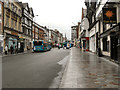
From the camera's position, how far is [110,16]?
12109 mm

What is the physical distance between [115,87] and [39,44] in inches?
1122

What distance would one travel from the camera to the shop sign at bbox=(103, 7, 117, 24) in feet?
38.9

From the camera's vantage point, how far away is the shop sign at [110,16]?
38.9 ft

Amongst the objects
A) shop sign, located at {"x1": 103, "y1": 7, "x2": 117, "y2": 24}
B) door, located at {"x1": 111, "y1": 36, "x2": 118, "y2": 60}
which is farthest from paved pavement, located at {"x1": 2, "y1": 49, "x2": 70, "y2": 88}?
shop sign, located at {"x1": 103, "y1": 7, "x2": 117, "y2": 24}

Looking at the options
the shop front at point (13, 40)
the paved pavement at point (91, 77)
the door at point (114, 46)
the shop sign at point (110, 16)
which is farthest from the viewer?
the shop front at point (13, 40)

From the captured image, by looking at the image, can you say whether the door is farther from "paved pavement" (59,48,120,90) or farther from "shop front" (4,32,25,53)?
"shop front" (4,32,25,53)

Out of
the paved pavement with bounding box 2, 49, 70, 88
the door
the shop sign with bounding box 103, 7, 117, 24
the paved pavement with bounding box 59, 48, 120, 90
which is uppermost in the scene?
the shop sign with bounding box 103, 7, 117, 24

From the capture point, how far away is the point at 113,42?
12.7 metres

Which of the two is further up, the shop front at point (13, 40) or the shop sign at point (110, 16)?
the shop sign at point (110, 16)

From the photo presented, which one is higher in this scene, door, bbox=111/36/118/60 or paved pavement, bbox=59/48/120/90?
door, bbox=111/36/118/60

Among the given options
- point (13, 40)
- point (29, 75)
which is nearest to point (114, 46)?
point (29, 75)

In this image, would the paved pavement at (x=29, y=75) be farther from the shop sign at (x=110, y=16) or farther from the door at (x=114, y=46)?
the shop sign at (x=110, y=16)

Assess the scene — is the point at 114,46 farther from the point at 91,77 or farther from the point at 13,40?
the point at 13,40

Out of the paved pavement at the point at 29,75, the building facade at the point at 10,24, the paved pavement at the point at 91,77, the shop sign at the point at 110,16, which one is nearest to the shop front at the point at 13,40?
the building facade at the point at 10,24
